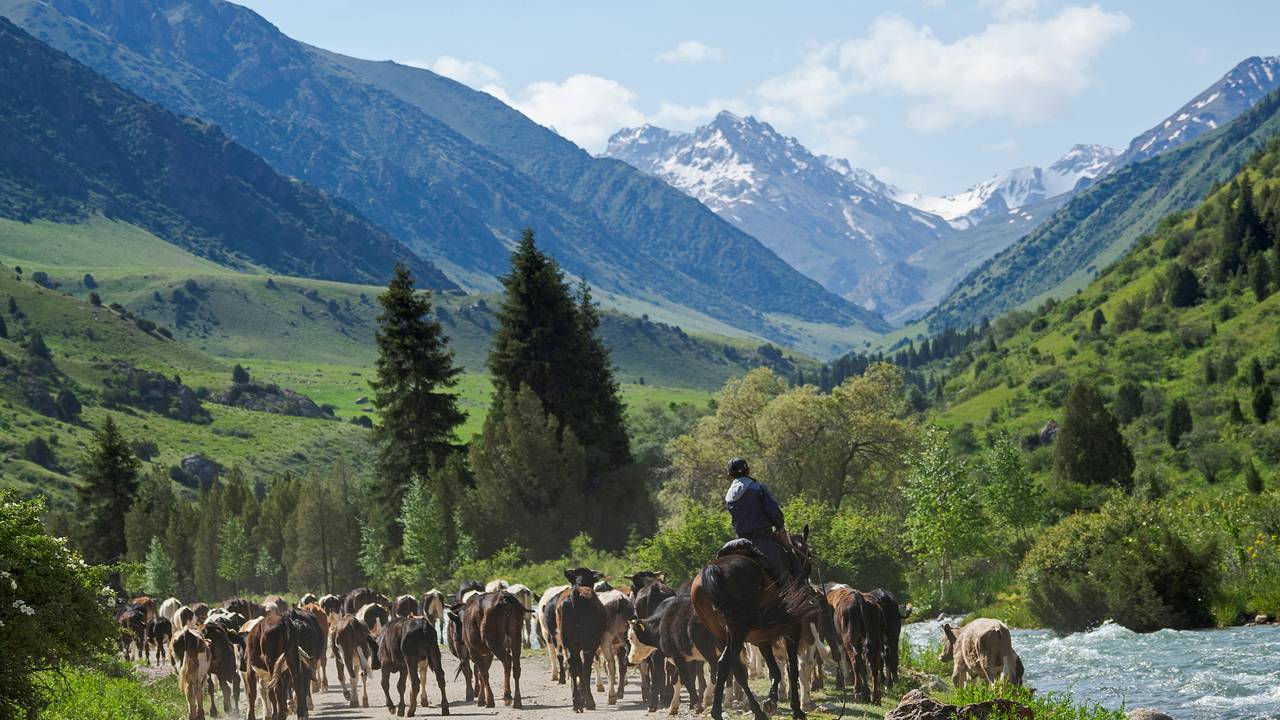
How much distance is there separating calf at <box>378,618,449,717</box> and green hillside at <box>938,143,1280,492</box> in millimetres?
84423

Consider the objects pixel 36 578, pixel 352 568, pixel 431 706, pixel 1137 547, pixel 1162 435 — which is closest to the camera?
pixel 36 578

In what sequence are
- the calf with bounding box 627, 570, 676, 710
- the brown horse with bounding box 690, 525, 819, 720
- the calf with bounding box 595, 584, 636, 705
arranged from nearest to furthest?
the brown horse with bounding box 690, 525, 819, 720 < the calf with bounding box 627, 570, 676, 710 < the calf with bounding box 595, 584, 636, 705

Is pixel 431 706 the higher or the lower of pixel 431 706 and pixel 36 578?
the lower

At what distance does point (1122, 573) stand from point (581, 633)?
26.5 meters

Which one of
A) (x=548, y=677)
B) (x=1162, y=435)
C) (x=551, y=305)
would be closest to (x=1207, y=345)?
(x=1162, y=435)

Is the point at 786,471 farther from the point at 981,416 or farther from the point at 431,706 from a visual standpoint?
the point at 981,416

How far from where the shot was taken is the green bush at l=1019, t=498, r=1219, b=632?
150 feet

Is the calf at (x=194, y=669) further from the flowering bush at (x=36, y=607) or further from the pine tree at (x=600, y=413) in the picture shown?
the pine tree at (x=600, y=413)

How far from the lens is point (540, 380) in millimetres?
78688

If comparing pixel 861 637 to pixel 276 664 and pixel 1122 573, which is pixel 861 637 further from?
pixel 1122 573

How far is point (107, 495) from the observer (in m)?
107

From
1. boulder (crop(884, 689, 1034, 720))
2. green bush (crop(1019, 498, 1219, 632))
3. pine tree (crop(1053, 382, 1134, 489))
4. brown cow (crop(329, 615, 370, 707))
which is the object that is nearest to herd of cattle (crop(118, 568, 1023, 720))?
brown cow (crop(329, 615, 370, 707))

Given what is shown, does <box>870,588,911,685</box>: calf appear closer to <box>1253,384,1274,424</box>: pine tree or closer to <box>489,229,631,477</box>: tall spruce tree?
<box>489,229,631,477</box>: tall spruce tree

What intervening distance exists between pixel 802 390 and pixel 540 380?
16.7m
